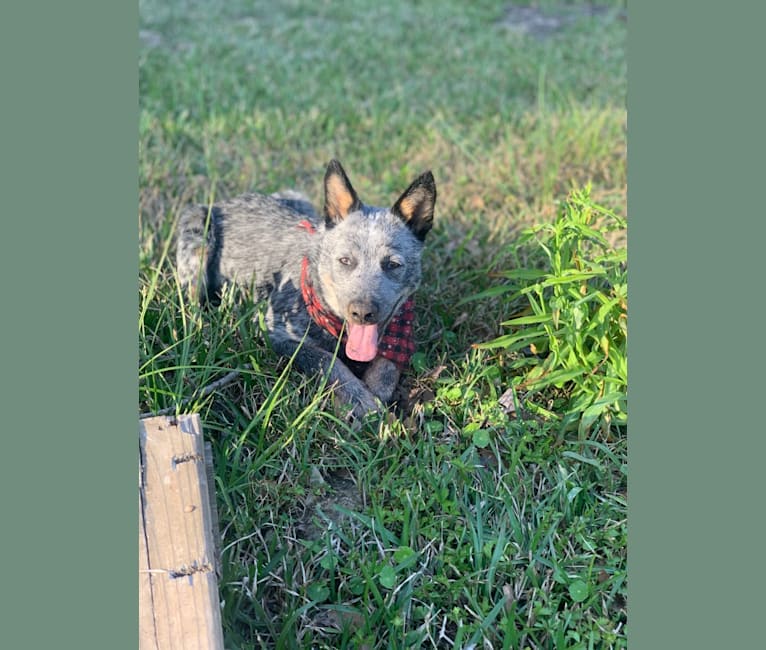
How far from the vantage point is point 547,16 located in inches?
452

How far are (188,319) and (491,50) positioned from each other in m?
6.80

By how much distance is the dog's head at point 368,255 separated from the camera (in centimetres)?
442

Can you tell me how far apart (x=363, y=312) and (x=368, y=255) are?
13.2 inches

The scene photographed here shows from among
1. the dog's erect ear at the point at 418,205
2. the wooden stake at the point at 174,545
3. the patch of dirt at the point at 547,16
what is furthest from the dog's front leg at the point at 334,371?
the patch of dirt at the point at 547,16

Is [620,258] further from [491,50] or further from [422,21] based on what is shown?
[422,21]

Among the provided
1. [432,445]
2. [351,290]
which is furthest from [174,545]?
[351,290]

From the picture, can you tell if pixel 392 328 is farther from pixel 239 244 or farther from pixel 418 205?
pixel 239 244

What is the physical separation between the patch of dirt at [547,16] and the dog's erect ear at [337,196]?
7070mm

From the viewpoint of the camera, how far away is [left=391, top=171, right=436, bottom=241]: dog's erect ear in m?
4.46

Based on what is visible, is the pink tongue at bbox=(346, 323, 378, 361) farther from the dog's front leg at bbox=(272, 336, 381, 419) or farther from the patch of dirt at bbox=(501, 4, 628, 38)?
the patch of dirt at bbox=(501, 4, 628, 38)

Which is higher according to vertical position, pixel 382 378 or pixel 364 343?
pixel 364 343

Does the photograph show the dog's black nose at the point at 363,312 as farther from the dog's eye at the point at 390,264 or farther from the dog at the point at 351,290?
the dog's eye at the point at 390,264

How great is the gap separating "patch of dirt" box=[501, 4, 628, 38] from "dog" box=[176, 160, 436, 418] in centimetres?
688

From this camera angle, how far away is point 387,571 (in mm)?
3650
